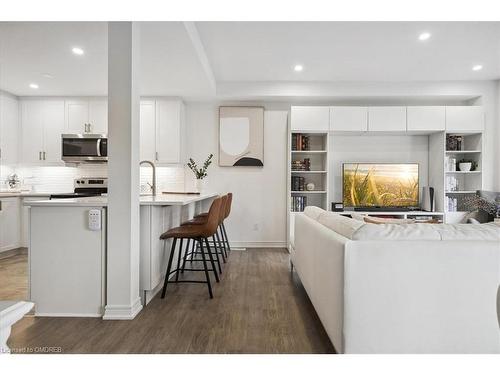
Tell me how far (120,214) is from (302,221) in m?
1.59

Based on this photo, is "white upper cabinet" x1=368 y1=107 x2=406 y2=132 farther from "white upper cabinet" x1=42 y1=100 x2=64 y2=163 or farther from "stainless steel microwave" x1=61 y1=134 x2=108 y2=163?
"white upper cabinet" x1=42 y1=100 x2=64 y2=163

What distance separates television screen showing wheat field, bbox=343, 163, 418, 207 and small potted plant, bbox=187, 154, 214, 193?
2306 millimetres

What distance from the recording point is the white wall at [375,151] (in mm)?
5254

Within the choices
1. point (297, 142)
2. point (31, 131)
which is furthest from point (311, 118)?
point (31, 131)

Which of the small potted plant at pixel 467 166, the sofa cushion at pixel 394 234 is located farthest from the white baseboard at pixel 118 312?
the small potted plant at pixel 467 166

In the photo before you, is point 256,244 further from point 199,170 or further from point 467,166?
point 467,166

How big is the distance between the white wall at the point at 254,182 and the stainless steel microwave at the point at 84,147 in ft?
4.50

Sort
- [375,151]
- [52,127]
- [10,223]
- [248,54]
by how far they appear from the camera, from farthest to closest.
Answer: [375,151]
[52,127]
[10,223]
[248,54]

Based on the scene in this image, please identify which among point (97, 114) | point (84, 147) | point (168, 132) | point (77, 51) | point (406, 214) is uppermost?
point (77, 51)

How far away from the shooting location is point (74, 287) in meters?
2.49

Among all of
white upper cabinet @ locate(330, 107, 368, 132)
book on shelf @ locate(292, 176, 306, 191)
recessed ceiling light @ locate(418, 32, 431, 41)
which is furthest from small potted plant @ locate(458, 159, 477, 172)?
book on shelf @ locate(292, 176, 306, 191)

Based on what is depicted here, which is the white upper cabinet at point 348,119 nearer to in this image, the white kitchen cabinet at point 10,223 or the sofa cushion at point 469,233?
the sofa cushion at point 469,233

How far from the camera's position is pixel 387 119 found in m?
4.82

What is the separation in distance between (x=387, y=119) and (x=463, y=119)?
1132mm
